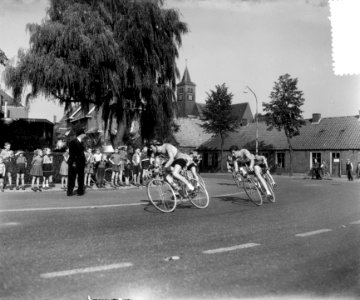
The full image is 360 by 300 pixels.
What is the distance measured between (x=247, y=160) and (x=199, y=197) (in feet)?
6.67

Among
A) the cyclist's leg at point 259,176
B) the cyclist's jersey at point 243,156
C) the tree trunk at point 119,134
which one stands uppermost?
the tree trunk at point 119,134

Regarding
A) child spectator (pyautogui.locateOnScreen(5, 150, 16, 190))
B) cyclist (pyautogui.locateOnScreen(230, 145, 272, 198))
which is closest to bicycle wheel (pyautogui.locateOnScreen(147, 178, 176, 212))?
cyclist (pyautogui.locateOnScreen(230, 145, 272, 198))

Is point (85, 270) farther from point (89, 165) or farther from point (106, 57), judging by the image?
point (106, 57)

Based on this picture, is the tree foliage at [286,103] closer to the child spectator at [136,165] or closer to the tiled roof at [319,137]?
the tiled roof at [319,137]

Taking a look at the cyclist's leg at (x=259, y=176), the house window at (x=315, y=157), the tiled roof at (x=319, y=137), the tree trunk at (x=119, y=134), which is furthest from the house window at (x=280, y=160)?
the cyclist's leg at (x=259, y=176)

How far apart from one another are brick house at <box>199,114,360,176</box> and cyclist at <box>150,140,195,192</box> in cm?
3896

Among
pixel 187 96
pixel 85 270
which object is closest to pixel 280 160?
pixel 85 270

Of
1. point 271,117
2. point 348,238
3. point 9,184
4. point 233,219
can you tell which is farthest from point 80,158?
point 271,117

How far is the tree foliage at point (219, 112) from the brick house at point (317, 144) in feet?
15.5

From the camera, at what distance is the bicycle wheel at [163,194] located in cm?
978

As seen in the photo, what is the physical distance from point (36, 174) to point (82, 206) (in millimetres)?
6141

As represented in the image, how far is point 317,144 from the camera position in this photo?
4894 centimetres

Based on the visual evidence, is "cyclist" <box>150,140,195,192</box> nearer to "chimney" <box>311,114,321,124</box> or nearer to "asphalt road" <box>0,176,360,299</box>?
"asphalt road" <box>0,176,360,299</box>

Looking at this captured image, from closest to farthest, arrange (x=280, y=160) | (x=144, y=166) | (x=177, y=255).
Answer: (x=177, y=255)
(x=144, y=166)
(x=280, y=160)
